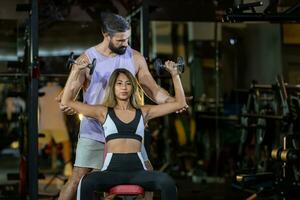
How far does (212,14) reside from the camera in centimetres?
636

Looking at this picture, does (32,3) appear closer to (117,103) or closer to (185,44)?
(117,103)

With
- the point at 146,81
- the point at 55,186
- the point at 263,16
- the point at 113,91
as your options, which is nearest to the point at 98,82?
the point at 113,91

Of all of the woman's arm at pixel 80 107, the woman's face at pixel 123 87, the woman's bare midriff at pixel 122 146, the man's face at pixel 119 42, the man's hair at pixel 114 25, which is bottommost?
the woman's bare midriff at pixel 122 146

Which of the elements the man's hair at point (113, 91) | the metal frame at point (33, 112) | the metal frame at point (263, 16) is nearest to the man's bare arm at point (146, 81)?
the man's hair at point (113, 91)

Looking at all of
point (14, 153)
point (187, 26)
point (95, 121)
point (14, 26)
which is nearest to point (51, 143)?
point (14, 153)

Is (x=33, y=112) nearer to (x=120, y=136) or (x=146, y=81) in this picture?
(x=146, y=81)

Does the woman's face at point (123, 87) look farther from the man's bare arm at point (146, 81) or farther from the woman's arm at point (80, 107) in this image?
the man's bare arm at point (146, 81)

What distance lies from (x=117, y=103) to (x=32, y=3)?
164cm

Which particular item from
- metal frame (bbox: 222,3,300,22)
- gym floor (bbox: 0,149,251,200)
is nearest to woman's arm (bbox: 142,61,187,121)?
metal frame (bbox: 222,3,300,22)

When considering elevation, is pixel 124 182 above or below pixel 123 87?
below

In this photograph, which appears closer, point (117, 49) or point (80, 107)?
point (80, 107)

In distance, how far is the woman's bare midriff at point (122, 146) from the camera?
386cm

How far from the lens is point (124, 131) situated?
12.8 feet

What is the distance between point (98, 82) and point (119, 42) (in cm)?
31
